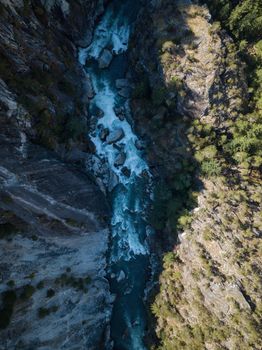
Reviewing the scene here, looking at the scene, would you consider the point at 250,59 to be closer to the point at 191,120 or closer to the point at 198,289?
the point at 191,120

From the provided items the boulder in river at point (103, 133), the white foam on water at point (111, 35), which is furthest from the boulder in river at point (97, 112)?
the white foam on water at point (111, 35)

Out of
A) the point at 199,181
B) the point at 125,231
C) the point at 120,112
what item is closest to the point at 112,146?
the point at 120,112

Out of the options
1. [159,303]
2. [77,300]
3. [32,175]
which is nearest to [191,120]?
[32,175]

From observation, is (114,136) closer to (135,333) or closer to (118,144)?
(118,144)

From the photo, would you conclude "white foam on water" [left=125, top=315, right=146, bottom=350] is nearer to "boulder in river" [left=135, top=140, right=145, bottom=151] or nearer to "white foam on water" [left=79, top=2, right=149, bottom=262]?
"white foam on water" [left=79, top=2, right=149, bottom=262]

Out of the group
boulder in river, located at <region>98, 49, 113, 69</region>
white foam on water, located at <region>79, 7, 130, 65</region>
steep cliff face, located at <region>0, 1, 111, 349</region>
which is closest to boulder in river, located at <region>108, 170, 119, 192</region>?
steep cliff face, located at <region>0, 1, 111, 349</region>
